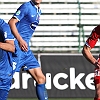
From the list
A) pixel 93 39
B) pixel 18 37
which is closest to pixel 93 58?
pixel 93 39

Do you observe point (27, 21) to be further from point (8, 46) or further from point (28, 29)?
point (8, 46)

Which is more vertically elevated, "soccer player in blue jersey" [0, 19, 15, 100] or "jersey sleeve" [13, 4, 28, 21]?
"jersey sleeve" [13, 4, 28, 21]

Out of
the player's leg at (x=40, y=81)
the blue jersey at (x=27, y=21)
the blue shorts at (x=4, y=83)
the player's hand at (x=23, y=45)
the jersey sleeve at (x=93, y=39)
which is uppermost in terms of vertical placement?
the blue jersey at (x=27, y=21)

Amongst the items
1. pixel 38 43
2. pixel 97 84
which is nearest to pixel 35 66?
A: pixel 97 84

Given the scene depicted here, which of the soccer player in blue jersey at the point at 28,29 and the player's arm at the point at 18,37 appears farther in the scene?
the soccer player in blue jersey at the point at 28,29

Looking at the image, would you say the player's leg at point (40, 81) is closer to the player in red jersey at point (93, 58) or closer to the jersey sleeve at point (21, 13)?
the jersey sleeve at point (21, 13)

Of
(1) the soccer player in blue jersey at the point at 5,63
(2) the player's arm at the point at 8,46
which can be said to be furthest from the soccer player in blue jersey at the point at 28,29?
(2) the player's arm at the point at 8,46

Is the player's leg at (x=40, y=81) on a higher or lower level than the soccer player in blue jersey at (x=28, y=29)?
lower

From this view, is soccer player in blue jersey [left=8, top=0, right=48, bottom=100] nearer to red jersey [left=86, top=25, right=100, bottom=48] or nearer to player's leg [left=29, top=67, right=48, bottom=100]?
player's leg [left=29, top=67, right=48, bottom=100]

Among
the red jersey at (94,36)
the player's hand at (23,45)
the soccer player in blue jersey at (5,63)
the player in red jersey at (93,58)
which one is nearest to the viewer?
the soccer player in blue jersey at (5,63)

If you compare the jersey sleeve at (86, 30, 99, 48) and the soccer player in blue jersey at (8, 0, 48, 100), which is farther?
the soccer player in blue jersey at (8, 0, 48, 100)

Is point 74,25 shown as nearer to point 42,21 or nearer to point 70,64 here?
point 42,21

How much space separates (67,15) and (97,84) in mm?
7976

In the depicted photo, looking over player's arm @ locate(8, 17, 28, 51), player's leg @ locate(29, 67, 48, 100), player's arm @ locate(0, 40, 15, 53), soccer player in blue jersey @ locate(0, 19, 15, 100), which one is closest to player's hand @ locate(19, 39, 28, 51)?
player's arm @ locate(8, 17, 28, 51)
